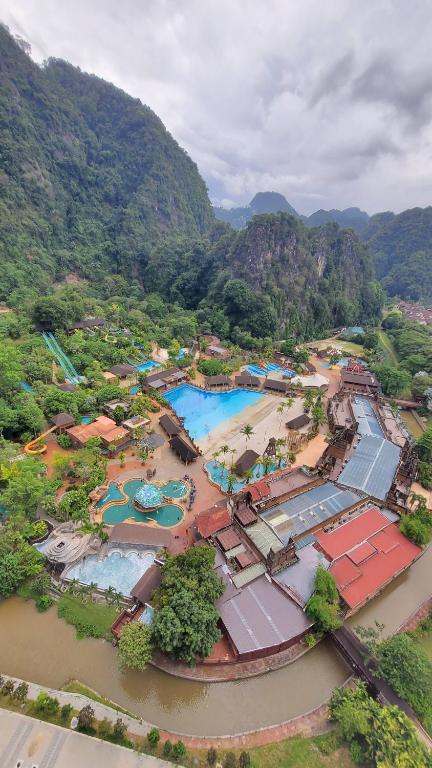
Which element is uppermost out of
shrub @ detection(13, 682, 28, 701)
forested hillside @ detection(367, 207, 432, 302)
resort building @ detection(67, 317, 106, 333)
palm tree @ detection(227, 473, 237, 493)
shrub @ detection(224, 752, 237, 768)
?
forested hillside @ detection(367, 207, 432, 302)

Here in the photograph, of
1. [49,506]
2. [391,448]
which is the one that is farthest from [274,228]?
[49,506]

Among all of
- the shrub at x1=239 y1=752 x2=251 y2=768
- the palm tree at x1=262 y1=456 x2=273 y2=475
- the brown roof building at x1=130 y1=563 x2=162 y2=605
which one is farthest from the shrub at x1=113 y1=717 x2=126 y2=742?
the palm tree at x1=262 y1=456 x2=273 y2=475

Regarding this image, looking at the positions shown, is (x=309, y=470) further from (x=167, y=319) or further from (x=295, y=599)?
(x=167, y=319)

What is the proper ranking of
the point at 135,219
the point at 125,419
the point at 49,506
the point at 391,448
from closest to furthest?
1. the point at 49,506
2. the point at 391,448
3. the point at 125,419
4. the point at 135,219

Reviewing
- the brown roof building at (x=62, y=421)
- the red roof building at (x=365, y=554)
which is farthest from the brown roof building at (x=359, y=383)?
the brown roof building at (x=62, y=421)

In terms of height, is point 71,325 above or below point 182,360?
above

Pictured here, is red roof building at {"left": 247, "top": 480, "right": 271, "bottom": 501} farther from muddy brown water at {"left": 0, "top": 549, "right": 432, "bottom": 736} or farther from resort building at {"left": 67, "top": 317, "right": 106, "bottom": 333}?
resort building at {"left": 67, "top": 317, "right": 106, "bottom": 333}

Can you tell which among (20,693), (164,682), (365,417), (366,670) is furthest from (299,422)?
(20,693)

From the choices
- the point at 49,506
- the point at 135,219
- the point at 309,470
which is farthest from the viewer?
the point at 135,219
